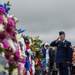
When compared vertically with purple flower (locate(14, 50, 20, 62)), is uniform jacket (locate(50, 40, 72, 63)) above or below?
above

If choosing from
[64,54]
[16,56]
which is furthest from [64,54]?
[16,56]

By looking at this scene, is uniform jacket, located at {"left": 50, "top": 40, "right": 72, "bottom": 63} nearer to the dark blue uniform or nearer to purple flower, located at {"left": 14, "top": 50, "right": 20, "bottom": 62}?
the dark blue uniform

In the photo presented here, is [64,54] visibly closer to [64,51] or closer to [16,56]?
[64,51]

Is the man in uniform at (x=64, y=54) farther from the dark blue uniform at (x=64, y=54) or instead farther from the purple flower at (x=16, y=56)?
the purple flower at (x=16, y=56)

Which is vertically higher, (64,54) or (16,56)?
(64,54)

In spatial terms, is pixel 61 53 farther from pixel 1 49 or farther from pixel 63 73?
pixel 1 49

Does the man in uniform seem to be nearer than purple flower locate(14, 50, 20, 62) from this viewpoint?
No

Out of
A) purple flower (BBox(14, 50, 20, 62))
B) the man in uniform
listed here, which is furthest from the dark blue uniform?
purple flower (BBox(14, 50, 20, 62))

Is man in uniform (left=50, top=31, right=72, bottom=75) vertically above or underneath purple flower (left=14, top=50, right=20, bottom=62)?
above

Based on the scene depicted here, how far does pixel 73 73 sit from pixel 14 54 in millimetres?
18866

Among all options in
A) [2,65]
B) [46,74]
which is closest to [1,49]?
[2,65]

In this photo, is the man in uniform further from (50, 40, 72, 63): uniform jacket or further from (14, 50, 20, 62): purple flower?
(14, 50, 20, 62): purple flower

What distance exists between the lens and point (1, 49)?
623 centimetres

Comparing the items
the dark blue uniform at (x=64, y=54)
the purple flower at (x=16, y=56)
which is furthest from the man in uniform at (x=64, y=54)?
the purple flower at (x=16, y=56)
